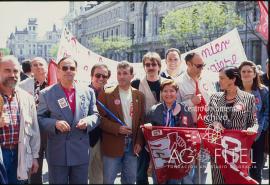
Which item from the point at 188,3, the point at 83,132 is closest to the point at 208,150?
the point at 83,132

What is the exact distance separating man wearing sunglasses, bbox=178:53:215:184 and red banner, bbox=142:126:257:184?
353 millimetres

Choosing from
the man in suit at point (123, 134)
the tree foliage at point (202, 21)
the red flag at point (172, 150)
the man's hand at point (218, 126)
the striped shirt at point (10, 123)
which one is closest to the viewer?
the striped shirt at point (10, 123)

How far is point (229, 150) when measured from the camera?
3955 millimetres

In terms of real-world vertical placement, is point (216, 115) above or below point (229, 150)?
above

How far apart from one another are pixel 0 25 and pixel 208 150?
2.57 m

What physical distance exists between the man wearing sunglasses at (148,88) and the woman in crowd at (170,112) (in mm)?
320

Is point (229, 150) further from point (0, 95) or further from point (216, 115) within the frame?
point (0, 95)

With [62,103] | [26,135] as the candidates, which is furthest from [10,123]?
[62,103]

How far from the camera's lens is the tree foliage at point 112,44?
47.4 metres

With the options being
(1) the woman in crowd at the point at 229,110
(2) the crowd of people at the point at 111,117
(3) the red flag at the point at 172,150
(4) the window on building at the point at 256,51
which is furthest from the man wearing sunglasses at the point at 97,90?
(4) the window on building at the point at 256,51

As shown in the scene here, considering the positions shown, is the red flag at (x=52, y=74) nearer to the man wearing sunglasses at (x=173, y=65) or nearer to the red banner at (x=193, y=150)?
the man wearing sunglasses at (x=173, y=65)

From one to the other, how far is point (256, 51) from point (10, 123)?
30.2 m

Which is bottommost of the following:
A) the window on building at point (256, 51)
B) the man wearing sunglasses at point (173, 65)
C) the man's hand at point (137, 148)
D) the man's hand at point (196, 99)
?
the man's hand at point (137, 148)

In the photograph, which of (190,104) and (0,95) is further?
(190,104)
